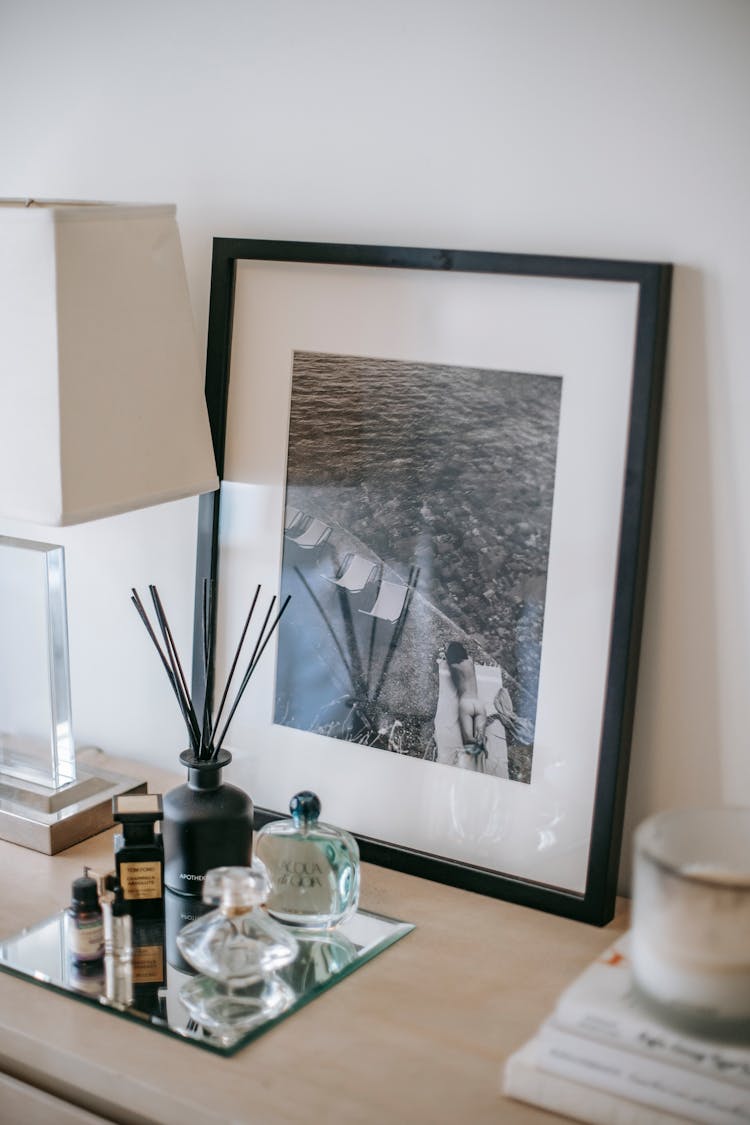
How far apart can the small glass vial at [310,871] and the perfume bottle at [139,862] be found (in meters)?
0.09

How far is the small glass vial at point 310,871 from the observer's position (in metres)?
1.02

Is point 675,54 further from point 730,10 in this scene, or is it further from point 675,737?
point 675,737

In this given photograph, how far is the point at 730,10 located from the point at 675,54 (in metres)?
0.05

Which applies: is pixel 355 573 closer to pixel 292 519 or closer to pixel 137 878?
pixel 292 519

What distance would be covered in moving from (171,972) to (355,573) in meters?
0.39

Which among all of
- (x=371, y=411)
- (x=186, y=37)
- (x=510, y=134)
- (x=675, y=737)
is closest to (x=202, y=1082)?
(x=675, y=737)

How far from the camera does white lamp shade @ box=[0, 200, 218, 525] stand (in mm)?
991

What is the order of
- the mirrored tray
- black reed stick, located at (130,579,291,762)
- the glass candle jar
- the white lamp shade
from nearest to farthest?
1. the glass candle jar
2. the mirrored tray
3. the white lamp shade
4. black reed stick, located at (130,579,291,762)

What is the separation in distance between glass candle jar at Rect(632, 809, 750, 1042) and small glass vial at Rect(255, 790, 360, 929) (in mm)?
304

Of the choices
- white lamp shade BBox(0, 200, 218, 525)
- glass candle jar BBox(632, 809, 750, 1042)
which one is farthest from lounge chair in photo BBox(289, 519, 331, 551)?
glass candle jar BBox(632, 809, 750, 1042)

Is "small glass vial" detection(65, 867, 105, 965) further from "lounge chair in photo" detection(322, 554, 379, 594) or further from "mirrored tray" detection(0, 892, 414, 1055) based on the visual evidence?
"lounge chair in photo" detection(322, 554, 379, 594)

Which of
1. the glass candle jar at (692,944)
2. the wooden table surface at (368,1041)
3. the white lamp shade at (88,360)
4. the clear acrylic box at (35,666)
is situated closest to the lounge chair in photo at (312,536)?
the white lamp shade at (88,360)

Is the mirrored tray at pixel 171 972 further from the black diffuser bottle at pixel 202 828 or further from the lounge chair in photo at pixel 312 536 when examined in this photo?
the lounge chair in photo at pixel 312 536

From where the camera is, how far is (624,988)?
0.81 metres
